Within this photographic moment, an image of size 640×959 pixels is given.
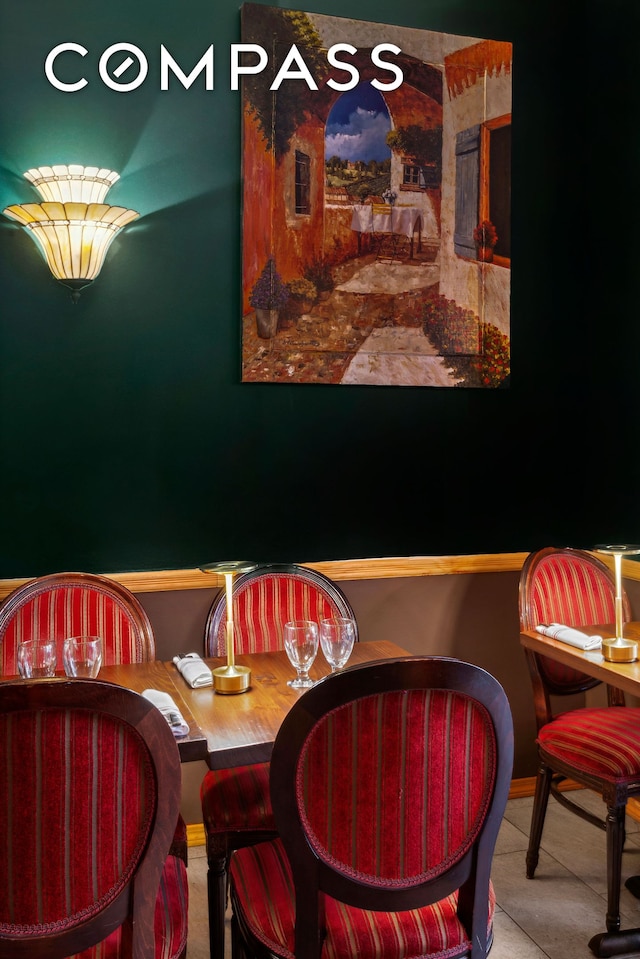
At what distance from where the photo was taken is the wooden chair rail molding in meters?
2.77

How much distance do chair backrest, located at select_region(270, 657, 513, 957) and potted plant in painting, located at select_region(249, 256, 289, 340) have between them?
175cm

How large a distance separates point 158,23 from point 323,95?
0.58 m

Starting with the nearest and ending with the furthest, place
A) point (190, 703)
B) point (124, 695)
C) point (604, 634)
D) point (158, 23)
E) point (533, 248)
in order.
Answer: point (124, 695)
point (190, 703)
point (604, 634)
point (158, 23)
point (533, 248)

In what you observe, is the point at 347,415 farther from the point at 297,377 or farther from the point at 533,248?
the point at 533,248

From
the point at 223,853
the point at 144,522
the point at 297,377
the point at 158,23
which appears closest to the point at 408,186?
the point at 297,377

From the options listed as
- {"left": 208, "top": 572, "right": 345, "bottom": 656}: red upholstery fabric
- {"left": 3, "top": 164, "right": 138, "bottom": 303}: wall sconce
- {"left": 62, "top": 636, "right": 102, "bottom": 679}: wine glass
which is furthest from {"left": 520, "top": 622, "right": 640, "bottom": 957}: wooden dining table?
{"left": 3, "top": 164, "right": 138, "bottom": 303}: wall sconce

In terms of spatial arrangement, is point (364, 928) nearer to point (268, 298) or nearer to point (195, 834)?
point (195, 834)

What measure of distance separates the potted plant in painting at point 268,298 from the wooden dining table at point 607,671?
133cm

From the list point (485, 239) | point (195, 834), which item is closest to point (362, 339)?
point (485, 239)

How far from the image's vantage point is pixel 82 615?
2385mm

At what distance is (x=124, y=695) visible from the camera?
125 cm

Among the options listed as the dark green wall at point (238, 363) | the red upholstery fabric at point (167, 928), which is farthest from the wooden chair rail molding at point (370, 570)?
the red upholstery fabric at point (167, 928)

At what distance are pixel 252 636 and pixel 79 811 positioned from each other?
1215 millimetres

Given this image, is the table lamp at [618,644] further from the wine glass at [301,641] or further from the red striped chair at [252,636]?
the wine glass at [301,641]
